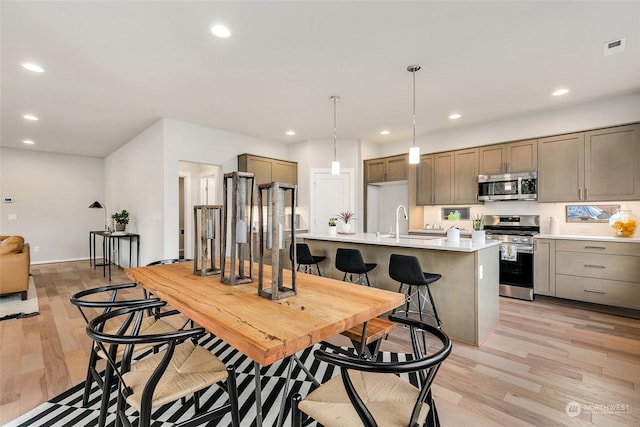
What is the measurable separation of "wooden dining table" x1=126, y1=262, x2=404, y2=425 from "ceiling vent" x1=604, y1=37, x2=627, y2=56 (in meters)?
2.99

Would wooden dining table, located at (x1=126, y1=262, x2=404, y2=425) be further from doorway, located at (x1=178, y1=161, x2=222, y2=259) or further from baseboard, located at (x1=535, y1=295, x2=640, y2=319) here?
doorway, located at (x1=178, y1=161, x2=222, y2=259)

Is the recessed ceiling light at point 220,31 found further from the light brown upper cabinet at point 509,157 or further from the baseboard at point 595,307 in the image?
the baseboard at point 595,307

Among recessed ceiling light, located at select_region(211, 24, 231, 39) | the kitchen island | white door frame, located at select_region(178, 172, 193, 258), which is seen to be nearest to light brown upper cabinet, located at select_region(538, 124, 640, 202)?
the kitchen island

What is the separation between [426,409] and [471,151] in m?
4.60

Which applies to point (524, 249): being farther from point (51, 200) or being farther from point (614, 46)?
point (51, 200)

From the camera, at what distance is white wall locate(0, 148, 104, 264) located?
6.81 metres

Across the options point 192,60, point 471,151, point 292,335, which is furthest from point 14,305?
point 471,151

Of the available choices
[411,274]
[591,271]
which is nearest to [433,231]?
[591,271]

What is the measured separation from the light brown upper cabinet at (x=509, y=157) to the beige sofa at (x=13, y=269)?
6.63 meters

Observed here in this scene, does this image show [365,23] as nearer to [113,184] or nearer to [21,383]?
[21,383]

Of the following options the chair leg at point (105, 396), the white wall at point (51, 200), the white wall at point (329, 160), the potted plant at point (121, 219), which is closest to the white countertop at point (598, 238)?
the white wall at point (329, 160)

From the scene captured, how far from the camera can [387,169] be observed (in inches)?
229

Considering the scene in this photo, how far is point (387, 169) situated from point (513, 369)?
13.2 ft

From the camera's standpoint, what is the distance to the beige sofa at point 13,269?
3.94 metres
